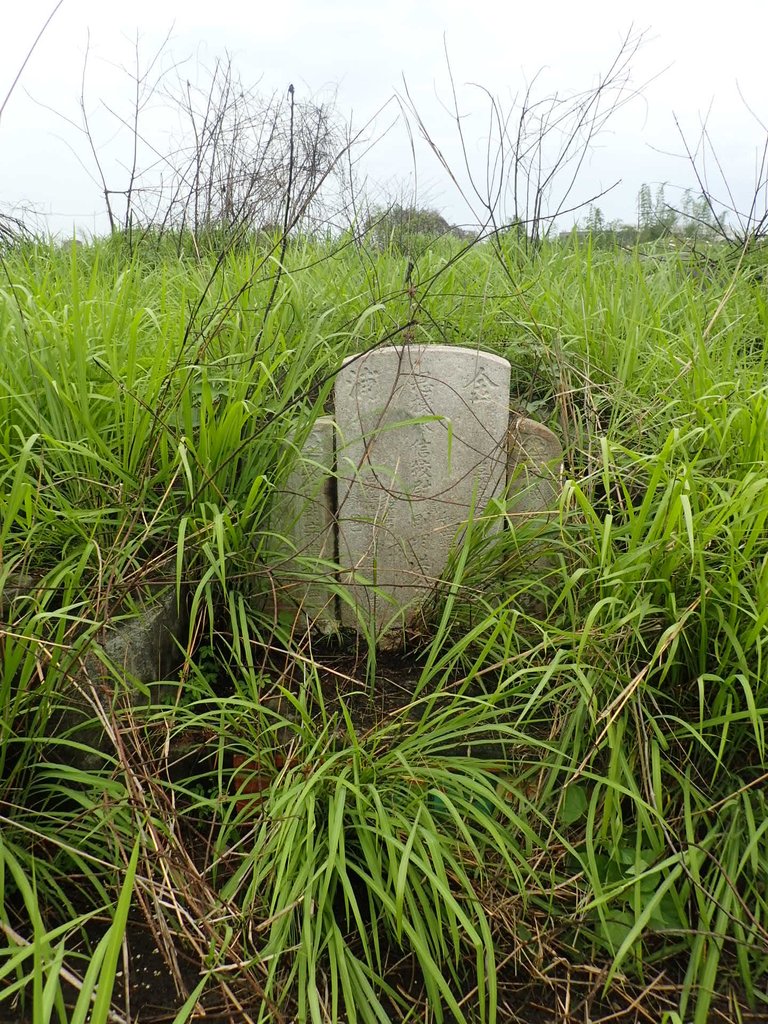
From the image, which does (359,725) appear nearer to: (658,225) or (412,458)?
(412,458)

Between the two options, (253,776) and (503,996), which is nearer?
(503,996)

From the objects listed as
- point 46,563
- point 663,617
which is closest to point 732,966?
point 663,617

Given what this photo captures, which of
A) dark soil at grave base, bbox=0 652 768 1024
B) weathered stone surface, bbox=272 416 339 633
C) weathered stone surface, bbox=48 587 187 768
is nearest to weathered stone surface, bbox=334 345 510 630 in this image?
weathered stone surface, bbox=272 416 339 633

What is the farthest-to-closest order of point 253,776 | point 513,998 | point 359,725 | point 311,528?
point 311,528 → point 359,725 → point 253,776 → point 513,998

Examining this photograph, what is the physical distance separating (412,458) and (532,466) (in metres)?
0.33

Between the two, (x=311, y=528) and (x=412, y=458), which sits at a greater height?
(x=412, y=458)

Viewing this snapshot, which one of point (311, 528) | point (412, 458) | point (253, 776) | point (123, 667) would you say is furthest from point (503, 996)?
point (412, 458)

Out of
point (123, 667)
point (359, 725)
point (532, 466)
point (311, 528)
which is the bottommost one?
point (359, 725)

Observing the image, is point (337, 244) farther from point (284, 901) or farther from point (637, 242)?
point (284, 901)

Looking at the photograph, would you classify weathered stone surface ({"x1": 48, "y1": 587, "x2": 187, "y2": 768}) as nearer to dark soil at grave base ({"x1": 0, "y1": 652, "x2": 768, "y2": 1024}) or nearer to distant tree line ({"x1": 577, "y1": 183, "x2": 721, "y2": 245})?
dark soil at grave base ({"x1": 0, "y1": 652, "x2": 768, "y2": 1024})

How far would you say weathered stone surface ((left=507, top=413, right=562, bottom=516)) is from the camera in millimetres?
2148

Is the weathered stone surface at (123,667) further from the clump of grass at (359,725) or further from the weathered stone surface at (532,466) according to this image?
the weathered stone surface at (532,466)

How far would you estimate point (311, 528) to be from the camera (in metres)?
2.16

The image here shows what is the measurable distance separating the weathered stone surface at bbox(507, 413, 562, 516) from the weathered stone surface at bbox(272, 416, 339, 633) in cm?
48
